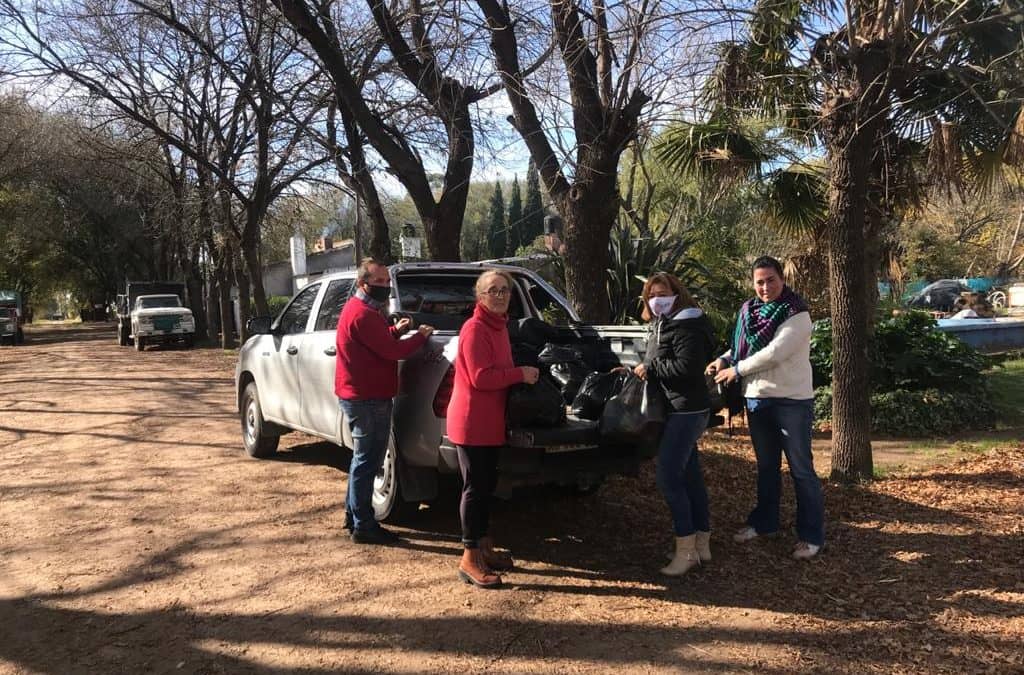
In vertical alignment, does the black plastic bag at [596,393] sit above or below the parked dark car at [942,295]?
below

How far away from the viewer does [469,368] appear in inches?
157

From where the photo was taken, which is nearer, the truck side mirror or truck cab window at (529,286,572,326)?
truck cab window at (529,286,572,326)

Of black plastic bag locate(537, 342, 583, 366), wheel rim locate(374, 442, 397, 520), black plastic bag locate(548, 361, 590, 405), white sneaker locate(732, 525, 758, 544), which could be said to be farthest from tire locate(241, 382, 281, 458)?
white sneaker locate(732, 525, 758, 544)

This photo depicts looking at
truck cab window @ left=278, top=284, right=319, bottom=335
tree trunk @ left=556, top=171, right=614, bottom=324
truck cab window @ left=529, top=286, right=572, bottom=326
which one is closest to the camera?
truck cab window @ left=529, top=286, right=572, bottom=326

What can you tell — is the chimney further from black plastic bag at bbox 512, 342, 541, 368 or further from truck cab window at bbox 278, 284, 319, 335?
black plastic bag at bbox 512, 342, 541, 368

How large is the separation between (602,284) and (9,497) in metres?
5.79

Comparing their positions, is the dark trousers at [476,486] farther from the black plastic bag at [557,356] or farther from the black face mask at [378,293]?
the black face mask at [378,293]

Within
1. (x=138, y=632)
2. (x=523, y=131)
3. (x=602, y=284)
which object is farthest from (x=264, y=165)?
(x=138, y=632)

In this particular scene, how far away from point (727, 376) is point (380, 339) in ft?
6.73

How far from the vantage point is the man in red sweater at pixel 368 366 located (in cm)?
452

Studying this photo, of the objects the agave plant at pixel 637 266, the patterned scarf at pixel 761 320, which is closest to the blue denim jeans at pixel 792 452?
the patterned scarf at pixel 761 320

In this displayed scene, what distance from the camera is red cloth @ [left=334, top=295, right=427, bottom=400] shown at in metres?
4.50

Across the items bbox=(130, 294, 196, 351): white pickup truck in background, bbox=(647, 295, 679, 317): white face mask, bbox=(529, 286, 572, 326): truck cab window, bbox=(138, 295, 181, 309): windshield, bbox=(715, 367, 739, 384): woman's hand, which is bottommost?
bbox=(715, 367, 739, 384): woman's hand

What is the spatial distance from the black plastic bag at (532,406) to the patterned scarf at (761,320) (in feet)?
4.29
